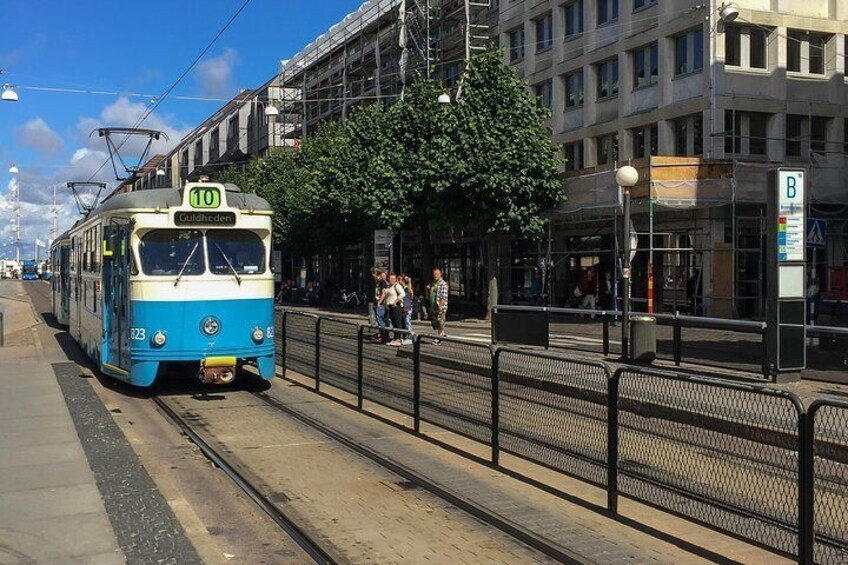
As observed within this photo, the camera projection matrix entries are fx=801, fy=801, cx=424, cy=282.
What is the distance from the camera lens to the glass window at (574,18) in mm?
33531

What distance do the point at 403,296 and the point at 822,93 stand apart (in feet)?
60.3

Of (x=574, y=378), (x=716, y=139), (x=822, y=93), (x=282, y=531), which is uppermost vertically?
(x=822, y=93)

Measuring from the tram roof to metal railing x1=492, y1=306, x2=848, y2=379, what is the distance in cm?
653

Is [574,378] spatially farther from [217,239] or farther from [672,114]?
[672,114]

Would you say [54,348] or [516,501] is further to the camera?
[54,348]

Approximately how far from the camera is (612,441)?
19.9 ft

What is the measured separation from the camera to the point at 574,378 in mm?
6504

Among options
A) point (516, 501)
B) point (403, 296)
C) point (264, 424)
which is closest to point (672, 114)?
point (403, 296)

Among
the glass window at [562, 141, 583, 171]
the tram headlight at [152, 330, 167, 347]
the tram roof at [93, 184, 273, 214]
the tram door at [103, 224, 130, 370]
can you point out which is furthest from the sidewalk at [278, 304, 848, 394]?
the glass window at [562, 141, 583, 171]

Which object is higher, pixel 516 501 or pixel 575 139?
pixel 575 139

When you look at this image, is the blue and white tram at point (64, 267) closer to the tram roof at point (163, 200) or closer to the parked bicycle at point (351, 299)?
the tram roof at point (163, 200)

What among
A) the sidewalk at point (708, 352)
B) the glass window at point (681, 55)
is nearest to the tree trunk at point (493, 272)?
the glass window at point (681, 55)

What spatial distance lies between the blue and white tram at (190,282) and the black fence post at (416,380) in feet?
11.6

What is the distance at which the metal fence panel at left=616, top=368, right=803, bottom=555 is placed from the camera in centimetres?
482
